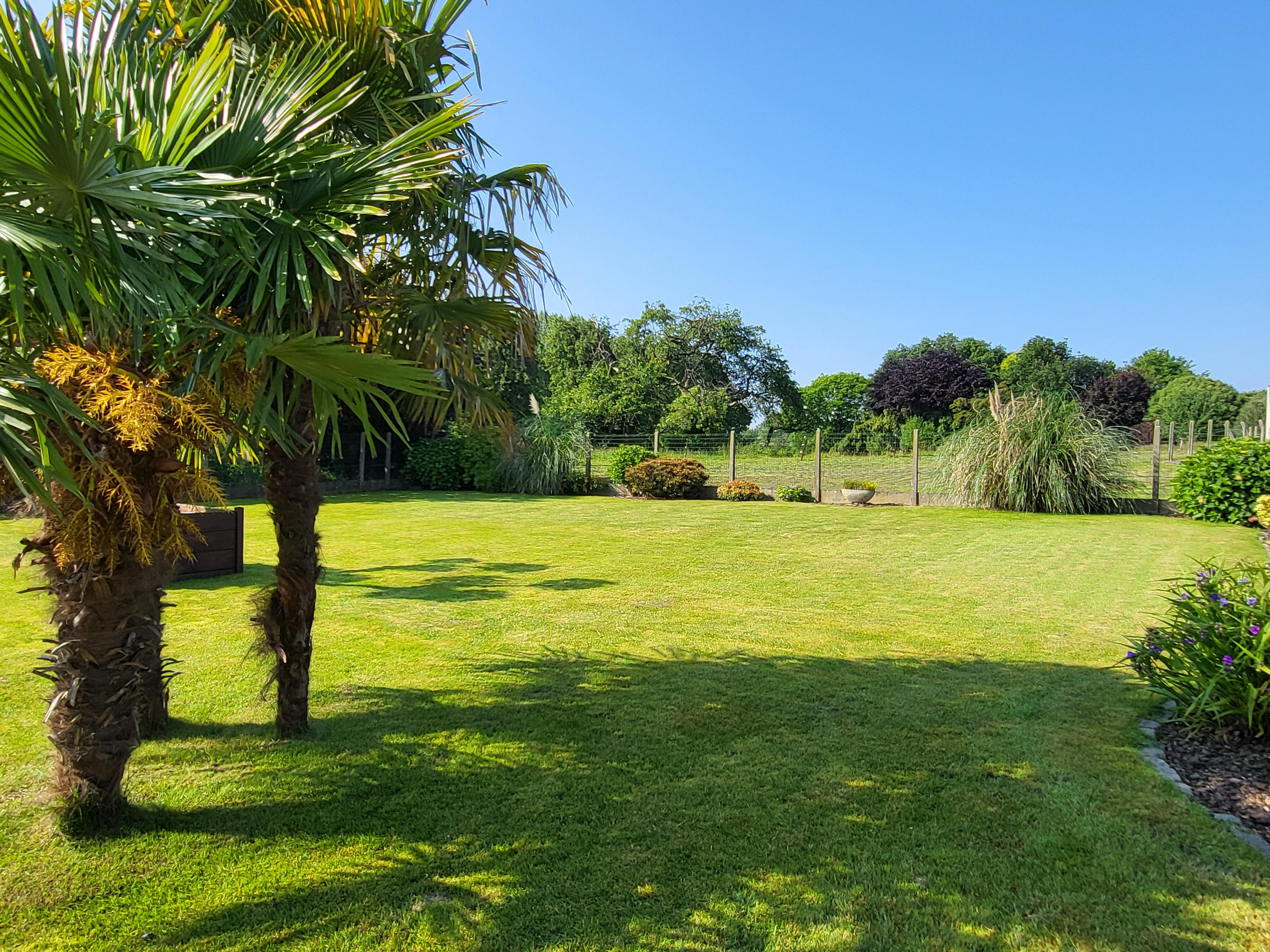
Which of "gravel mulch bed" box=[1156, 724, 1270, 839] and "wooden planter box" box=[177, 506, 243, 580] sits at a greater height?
"wooden planter box" box=[177, 506, 243, 580]

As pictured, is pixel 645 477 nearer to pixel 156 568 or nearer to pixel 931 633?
pixel 931 633

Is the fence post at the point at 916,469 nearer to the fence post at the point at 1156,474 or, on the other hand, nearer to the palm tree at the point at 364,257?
the fence post at the point at 1156,474

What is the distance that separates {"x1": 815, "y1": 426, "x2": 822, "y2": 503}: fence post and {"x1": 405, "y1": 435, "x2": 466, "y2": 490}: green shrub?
960cm

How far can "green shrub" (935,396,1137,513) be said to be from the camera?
609 inches

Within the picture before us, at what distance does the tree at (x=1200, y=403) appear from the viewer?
34.1 metres

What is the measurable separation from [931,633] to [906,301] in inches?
1625

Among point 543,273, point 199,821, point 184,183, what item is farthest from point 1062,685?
point 184,183

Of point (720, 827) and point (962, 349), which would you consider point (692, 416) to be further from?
point (962, 349)

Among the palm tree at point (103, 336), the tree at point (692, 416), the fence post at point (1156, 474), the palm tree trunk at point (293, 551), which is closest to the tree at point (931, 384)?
the tree at point (692, 416)

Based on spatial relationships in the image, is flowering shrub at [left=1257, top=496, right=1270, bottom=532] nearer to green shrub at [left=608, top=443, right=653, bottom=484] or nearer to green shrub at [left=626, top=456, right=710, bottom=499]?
green shrub at [left=626, top=456, right=710, bottom=499]

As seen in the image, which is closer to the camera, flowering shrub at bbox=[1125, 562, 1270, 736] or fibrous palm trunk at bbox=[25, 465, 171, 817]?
fibrous palm trunk at bbox=[25, 465, 171, 817]

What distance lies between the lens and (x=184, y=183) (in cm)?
206

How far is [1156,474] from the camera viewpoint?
15.4 meters

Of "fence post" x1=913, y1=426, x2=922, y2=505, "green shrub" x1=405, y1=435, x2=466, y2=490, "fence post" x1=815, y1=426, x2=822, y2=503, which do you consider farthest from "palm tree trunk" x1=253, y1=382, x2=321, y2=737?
"green shrub" x1=405, y1=435, x2=466, y2=490
